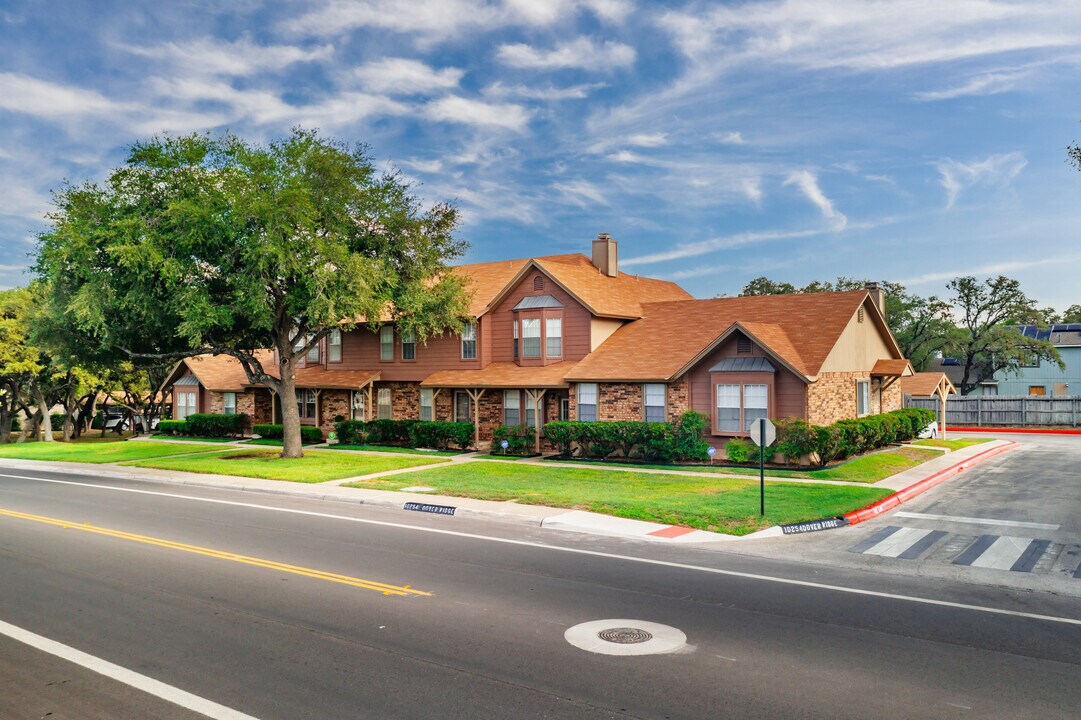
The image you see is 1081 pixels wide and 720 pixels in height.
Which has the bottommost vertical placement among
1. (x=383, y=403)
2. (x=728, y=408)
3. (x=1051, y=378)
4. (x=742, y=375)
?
(x=728, y=408)

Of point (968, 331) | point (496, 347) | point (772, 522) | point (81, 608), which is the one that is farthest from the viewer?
point (968, 331)

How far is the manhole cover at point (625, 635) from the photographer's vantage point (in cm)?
823

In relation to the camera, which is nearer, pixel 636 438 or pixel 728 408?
pixel 728 408

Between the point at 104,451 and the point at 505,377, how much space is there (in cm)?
1934

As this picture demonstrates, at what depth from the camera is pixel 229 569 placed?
1162 cm

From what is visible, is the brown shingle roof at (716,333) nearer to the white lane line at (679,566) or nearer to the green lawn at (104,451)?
the white lane line at (679,566)

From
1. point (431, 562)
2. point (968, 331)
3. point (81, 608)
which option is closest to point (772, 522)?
point (431, 562)

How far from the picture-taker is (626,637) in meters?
8.34

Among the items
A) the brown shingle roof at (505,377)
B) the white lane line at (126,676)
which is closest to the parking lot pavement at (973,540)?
the white lane line at (126,676)

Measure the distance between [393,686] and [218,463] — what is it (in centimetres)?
2343

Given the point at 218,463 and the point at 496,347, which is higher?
the point at 496,347

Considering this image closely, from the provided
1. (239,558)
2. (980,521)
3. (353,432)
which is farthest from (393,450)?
(980,521)

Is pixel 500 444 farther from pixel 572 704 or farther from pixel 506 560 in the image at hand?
pixel 572 704

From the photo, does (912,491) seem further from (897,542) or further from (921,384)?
(921,384)
